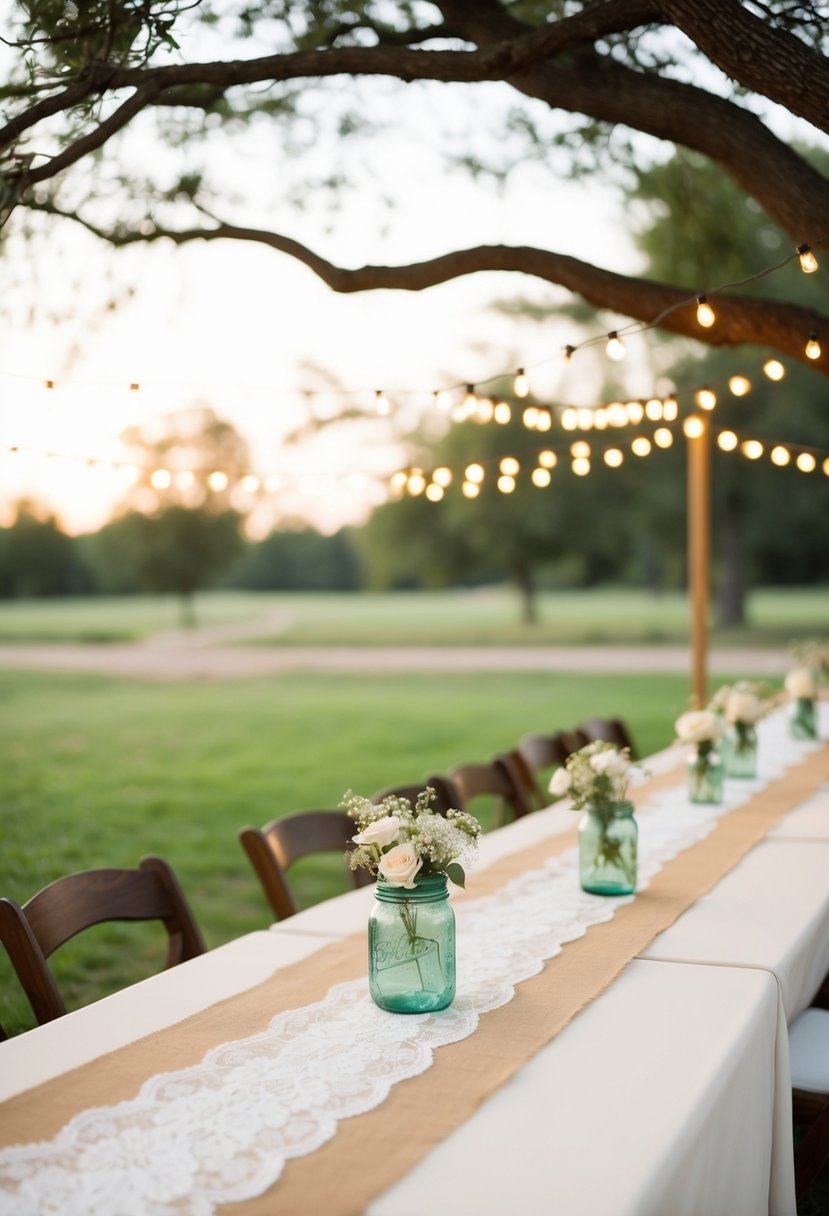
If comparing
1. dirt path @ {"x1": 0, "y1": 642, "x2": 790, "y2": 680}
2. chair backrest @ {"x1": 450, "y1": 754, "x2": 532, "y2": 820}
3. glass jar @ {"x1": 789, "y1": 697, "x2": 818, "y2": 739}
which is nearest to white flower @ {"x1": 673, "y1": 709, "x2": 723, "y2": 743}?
chair backrest @ {"x1": 450, "y1": 754, "x2": 532, "y2": 820}

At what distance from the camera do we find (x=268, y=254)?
21.4 feet

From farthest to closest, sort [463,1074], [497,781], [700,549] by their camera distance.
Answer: [700,549]
[497,781]
[463,1074]

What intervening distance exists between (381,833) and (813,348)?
2.17 meters

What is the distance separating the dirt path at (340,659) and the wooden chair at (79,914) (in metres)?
14.1

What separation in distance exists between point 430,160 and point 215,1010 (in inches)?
174

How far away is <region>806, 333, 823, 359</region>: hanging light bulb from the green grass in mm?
16361

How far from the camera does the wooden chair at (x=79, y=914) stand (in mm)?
2232

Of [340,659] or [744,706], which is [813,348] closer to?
[744,706]

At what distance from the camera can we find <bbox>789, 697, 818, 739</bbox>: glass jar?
5.23 m

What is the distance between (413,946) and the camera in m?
2.01

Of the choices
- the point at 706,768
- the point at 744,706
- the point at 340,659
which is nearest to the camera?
the point at 706,768

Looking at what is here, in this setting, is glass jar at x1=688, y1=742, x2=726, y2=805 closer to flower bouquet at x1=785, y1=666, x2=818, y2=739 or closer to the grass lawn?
the grass lawn

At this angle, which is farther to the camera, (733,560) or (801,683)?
(733,560)

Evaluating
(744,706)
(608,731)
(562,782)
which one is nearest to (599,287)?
(744,706)
